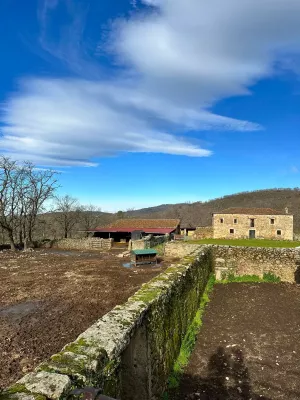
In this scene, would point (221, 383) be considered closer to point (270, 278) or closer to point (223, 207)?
point (270, 278)

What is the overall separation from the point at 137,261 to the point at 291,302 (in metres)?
12.2

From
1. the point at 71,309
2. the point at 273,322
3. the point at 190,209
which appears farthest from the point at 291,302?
the point at 190,209

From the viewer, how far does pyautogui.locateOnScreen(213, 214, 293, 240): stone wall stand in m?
44.5

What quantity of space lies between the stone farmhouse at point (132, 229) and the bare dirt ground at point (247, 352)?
2985 centimetres

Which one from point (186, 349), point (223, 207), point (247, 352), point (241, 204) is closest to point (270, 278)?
point (247, 352)

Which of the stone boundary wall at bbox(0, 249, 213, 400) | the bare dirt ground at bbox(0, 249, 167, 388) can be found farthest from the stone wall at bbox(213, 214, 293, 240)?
the stone boundary wall at bbox(0, 249, 213, 400)

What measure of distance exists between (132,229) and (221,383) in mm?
36606

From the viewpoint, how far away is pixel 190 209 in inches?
3605

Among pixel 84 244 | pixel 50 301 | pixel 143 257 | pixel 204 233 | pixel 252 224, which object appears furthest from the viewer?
pixel 204 233

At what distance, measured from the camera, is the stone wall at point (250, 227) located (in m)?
44.5

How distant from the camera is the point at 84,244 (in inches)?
1404

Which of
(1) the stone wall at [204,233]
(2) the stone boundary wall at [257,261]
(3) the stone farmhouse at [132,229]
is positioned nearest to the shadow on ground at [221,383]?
(2) the stone boundary wall at [257,261]

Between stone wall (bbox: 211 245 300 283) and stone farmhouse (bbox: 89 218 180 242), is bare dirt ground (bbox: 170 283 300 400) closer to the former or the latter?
stone wall (bbox: 211 245 300 283)

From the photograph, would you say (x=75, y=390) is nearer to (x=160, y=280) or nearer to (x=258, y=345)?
(x=160, y=280)
